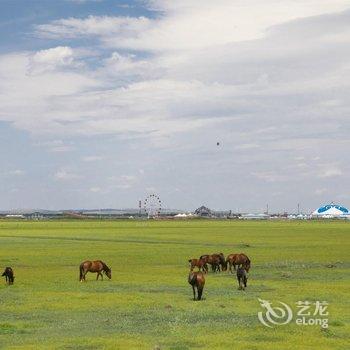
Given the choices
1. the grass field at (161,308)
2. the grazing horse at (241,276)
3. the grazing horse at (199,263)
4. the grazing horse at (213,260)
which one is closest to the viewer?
the grass field at (161,308)

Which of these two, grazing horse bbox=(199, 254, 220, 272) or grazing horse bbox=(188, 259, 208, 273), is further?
grazing horse bbox=(199, 254, 220, 272)

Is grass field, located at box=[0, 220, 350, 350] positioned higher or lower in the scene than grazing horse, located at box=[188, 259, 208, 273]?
lower

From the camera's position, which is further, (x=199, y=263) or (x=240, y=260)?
(x=199, y=263)

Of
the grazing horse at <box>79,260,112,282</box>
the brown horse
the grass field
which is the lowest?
the grass field

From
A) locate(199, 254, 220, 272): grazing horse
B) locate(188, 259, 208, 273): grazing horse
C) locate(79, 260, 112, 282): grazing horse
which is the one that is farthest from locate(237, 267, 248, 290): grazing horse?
locate(199, 254, 220, 272): grazing horse

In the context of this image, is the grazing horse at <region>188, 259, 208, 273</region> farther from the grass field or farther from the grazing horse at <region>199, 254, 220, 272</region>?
the grass field

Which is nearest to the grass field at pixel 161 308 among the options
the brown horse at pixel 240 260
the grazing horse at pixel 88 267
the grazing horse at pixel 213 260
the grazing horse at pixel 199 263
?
the grazing horse at pixel 88 267

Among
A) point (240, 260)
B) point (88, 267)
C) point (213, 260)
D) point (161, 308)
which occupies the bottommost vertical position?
point (161, 308)

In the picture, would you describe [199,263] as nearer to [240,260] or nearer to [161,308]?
[240,260]

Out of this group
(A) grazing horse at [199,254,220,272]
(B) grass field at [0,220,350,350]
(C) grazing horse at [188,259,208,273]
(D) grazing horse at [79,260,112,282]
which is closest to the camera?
(B) grass field at [0,220,350,350]

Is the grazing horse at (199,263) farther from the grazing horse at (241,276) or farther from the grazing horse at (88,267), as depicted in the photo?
the grazing horse at (241,276)

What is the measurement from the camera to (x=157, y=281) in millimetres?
33156

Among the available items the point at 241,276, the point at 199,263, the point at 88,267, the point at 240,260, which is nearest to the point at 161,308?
the point at 241,276

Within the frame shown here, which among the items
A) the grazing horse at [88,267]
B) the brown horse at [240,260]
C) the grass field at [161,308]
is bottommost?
the grass field at [161,308]
